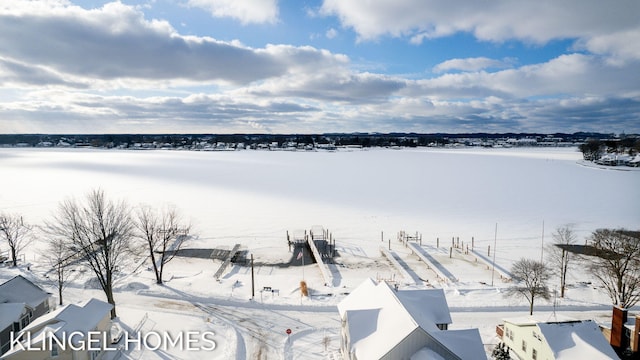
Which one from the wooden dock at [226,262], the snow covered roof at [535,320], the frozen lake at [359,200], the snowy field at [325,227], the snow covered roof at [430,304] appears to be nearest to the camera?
the snow covered roof at [535,320]

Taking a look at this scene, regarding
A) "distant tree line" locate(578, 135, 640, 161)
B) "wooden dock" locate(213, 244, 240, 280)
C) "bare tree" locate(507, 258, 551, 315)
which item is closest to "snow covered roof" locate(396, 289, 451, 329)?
"bare tree" locate(507, 258, 551, 315)

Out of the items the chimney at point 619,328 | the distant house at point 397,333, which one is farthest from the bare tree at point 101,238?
the chimney at point 619,328

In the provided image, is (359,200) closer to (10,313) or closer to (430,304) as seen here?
(430,304)

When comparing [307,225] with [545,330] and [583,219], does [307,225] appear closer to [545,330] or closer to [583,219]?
[545,330]

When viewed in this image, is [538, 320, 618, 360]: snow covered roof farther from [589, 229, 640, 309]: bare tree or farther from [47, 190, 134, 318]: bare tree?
[47, 190, 134, 318]: bare tree

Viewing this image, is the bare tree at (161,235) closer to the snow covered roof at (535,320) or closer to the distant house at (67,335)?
the distant house at (67,335)
